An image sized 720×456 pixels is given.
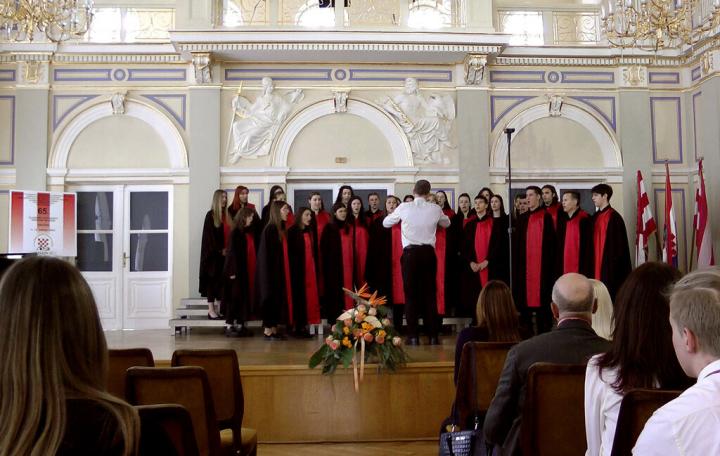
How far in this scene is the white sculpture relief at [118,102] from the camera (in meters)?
9.37

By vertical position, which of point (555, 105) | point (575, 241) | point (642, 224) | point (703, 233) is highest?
point (555, 105)

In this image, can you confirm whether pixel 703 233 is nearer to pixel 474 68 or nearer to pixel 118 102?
pixel 474 68

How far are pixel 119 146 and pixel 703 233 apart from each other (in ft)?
24.6

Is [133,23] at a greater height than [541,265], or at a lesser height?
greater

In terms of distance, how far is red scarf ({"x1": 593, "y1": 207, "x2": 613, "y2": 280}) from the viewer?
24.8ft

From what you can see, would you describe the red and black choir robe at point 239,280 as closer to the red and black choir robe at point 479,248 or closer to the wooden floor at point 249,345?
the wooden floor at point 249,345

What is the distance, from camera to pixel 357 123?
31.5 ft

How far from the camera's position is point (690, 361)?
136 cm

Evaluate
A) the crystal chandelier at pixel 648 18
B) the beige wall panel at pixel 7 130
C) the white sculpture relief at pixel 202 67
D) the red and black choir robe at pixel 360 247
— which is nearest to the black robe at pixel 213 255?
the red and black choir robe at pixel 360 247

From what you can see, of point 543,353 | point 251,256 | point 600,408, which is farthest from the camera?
point 251,256

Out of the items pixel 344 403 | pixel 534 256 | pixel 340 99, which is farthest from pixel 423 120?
pixel 344 403

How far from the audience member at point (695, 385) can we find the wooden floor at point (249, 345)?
387 centimetres

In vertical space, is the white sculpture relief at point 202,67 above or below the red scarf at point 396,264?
above

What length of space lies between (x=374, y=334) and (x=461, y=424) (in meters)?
1.36
